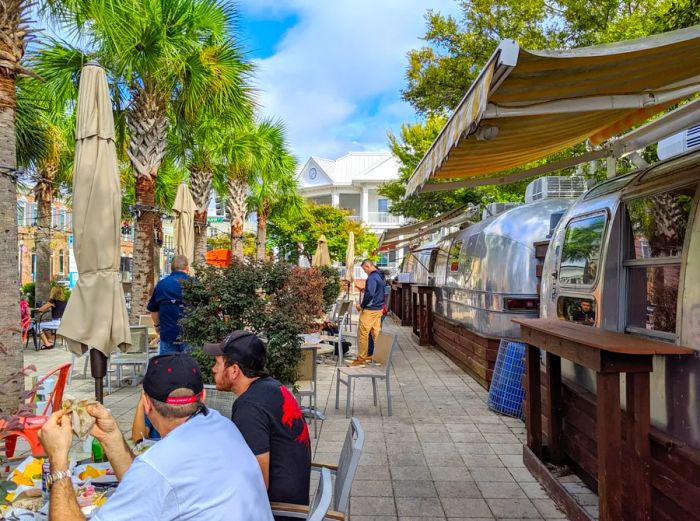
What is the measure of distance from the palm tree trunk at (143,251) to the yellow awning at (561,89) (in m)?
8.05

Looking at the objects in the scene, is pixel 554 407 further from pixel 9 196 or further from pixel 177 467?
pixel 9 196

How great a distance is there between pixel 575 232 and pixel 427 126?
54.9 feet

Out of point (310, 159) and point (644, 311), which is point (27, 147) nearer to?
point (644, 311)

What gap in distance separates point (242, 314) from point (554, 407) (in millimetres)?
3124

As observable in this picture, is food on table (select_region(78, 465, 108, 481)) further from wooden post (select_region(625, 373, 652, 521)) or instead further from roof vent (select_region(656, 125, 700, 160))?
A: roof vent (select_region(656, 125, 700, 160))

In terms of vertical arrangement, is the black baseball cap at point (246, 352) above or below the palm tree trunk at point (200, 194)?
below

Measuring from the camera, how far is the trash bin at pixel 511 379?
6.83 meters

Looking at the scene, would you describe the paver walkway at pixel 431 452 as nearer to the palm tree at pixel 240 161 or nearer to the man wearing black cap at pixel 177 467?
the man wearing black cap at pixel 177 467

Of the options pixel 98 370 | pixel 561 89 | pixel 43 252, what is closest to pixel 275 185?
pixel 43 252

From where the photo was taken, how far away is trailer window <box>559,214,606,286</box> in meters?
4.27

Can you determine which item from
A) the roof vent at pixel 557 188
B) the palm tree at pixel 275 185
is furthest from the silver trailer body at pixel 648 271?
the palm tree at pixel 275 185

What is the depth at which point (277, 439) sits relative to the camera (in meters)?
2.80

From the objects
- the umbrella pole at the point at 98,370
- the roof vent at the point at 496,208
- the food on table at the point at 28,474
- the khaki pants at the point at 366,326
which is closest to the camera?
the food on table at the point at 28,474

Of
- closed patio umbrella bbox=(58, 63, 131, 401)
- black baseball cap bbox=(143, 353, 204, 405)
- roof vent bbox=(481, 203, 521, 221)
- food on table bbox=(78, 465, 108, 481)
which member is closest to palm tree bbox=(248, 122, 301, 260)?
roof vent bbox=(481, 203, 521, 221)
